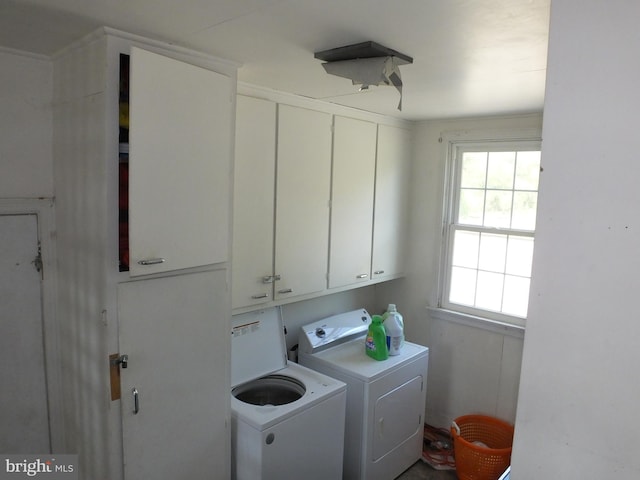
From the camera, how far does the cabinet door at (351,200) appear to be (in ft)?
9.36

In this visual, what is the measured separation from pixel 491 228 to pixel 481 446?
1.49 metres

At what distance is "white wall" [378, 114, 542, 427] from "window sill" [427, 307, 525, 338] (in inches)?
0.7

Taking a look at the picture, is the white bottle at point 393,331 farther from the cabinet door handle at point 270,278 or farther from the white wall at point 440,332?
the cabinet door handle at point 270,278

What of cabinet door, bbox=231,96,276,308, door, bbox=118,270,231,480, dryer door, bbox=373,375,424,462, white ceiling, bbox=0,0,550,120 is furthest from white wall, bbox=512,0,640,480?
dryer door, bbox=373,375,424,462

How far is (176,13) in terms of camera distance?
1.36 metres

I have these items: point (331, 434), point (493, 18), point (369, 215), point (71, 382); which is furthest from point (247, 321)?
point (493, 18)

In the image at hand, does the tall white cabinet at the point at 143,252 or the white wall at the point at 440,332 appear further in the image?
the white wall at the point at 440,332

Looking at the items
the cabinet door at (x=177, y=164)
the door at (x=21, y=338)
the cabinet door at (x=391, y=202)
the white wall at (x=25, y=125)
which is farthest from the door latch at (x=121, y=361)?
the cabinet door at (x=391, y=202)

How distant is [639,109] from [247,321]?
2.26 metres

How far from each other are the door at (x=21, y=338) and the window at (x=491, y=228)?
106 inches

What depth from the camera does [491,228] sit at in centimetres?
323

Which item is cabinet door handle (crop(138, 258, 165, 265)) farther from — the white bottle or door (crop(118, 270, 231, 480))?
the white bottle

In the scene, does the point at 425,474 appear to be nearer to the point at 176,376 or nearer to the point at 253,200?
the point at 176,376

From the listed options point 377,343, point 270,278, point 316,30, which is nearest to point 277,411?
point 270,278
